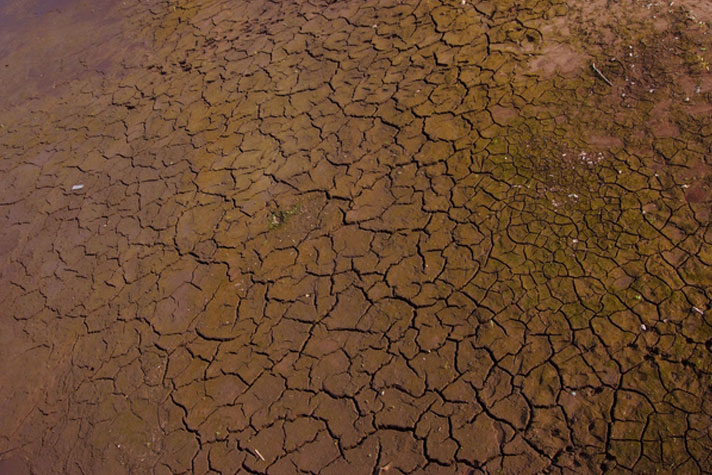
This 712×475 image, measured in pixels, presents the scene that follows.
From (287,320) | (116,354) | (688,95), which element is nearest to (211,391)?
(287,320)

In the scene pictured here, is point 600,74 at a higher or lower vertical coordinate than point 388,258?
higher

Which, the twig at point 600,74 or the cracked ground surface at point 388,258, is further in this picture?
the twig at point 600,74

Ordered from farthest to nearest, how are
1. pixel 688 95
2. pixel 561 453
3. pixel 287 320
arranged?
pixel 688 95
pixel 287 320
pixel 561 453

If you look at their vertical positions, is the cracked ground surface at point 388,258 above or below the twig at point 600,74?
below

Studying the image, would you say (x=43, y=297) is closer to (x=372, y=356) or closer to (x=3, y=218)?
(x=3, y=218)

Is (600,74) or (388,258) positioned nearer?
(388,258)

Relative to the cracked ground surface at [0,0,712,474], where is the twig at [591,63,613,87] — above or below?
above

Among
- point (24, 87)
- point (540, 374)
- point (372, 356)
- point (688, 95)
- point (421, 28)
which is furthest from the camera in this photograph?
point (24, 87)

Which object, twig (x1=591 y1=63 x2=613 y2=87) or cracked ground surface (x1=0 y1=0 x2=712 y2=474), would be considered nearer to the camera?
cracked ground surface (x1=0 y1=0 x2=712 y2=474)
